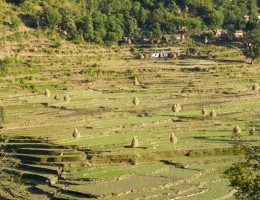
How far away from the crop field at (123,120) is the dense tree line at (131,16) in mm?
3849

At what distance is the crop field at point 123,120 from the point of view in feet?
88.5

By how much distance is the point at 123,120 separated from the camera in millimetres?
37562

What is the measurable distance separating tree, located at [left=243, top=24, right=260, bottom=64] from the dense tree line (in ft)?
32.1

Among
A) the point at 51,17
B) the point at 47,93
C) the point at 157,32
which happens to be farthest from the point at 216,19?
the point at 47,93

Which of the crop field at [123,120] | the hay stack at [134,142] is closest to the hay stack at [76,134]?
the crop field at [123,120]

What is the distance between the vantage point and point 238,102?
145 feet

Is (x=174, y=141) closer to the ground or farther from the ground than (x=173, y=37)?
closer to the ground

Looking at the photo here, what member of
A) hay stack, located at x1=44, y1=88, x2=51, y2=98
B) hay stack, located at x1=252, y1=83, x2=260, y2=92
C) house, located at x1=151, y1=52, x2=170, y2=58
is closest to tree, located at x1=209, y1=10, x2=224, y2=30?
house, located at x1=151, y1=52, x2=170, y2=58

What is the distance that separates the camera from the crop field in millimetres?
26969

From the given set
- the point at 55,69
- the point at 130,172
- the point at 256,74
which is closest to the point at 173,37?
the point at 256,74

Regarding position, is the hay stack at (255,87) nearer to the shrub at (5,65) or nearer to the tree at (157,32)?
the shrub at (5,65)

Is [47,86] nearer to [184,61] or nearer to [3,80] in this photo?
[3,80]

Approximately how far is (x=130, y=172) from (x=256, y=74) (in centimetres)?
3186

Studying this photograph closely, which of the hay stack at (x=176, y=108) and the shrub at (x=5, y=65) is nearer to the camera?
the hay stack at (x=176, y=108)
